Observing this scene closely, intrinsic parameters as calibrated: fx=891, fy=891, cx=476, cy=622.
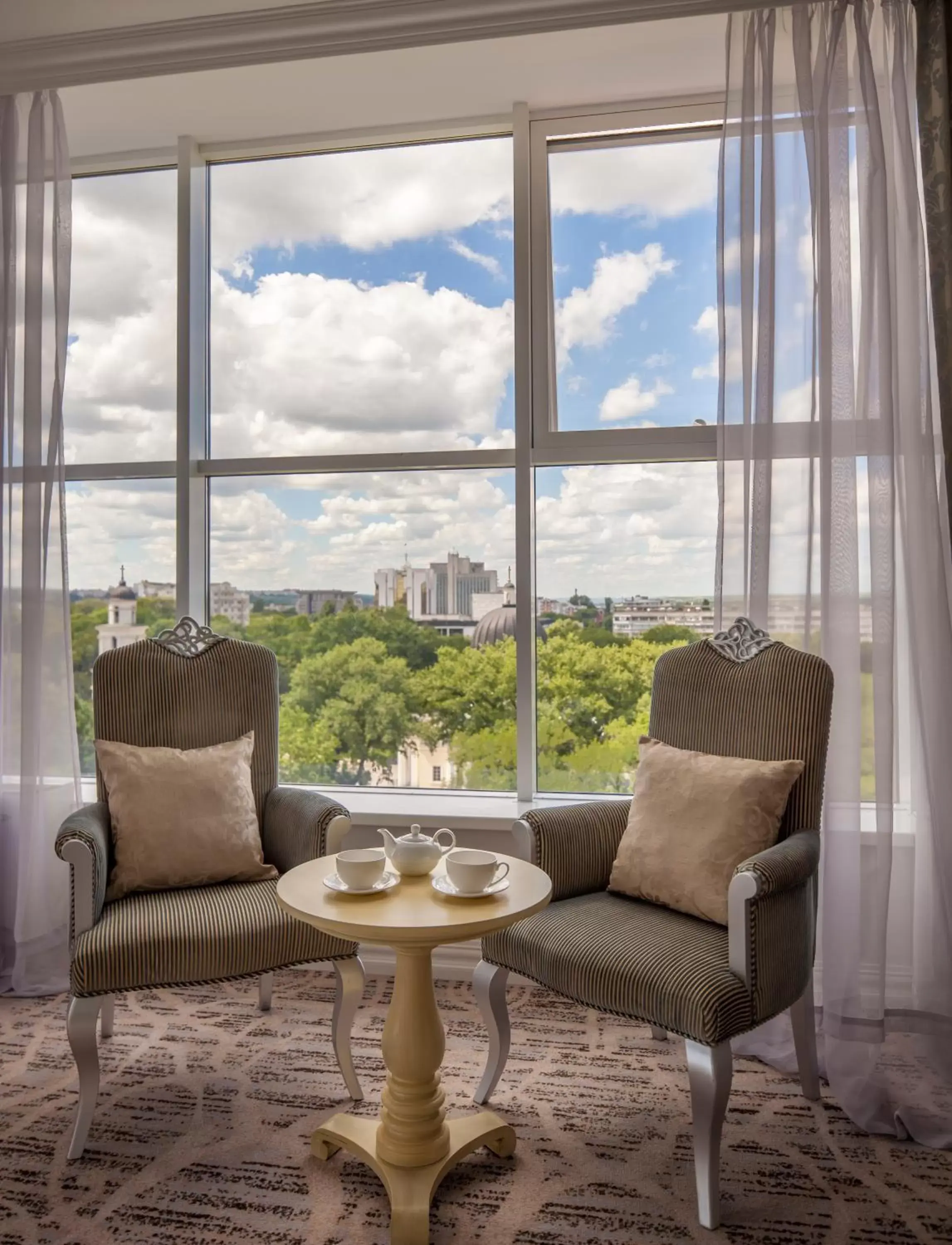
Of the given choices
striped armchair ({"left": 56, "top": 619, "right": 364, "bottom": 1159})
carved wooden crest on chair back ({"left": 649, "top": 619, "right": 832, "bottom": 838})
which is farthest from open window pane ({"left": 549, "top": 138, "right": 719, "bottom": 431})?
striped armchair ({"left": 56, "top": 619, "right": 364, "bottom": 1159})

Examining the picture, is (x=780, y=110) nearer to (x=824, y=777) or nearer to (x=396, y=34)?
(x=396, y=34)

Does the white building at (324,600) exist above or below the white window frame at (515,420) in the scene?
below

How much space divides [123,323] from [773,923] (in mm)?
3014

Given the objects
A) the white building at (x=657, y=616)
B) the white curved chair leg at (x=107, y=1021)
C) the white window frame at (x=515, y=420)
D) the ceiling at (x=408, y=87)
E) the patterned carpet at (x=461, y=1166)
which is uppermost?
the ceiling at (x=408, y=87)

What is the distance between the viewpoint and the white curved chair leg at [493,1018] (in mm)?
2102

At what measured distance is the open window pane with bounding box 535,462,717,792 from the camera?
9.80ft

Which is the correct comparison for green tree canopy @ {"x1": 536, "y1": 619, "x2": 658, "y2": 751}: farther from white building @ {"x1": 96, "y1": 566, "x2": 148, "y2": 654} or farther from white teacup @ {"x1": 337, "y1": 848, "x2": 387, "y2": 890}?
white building @ {"x1": 96, "y1": 566, "x2": 148, "y2": 654}

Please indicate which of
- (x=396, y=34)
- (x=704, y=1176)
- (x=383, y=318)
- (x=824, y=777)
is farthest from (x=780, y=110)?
(x=704, y=1176)

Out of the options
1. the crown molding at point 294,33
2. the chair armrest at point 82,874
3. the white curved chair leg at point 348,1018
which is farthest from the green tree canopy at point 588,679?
the crown molding at point 294,33

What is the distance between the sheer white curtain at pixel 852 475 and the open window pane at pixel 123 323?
79.6 inches

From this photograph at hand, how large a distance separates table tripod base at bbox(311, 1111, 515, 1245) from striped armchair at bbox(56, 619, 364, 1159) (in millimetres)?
229

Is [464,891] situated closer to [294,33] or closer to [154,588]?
[154,588]

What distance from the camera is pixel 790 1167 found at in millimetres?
1895

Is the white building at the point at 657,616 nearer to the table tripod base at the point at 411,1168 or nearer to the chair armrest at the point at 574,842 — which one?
the chair armrest at the point at 574,842
